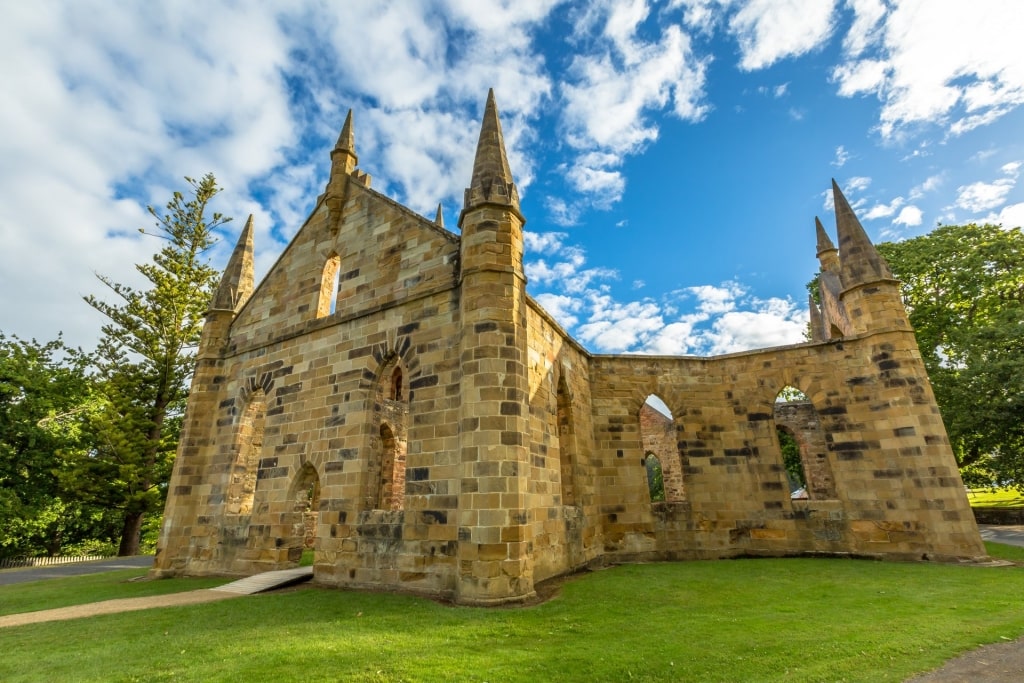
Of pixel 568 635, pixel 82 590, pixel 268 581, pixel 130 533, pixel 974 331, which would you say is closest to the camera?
pixel 568 635

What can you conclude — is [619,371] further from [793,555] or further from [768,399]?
[793,555]

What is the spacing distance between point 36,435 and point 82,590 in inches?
667

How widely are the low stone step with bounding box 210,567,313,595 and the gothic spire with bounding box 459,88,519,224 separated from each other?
829cm

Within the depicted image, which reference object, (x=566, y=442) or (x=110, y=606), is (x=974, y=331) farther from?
(x=110, y=606)

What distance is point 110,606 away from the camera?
856 centimetres

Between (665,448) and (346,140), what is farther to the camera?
(665,448)

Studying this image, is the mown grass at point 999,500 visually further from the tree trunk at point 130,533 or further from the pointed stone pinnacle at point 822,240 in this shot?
the tree trunk at point 130,533

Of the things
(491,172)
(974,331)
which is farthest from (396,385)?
(974,331)

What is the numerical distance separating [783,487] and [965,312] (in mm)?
16781

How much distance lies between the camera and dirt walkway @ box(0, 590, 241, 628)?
25.7 ft

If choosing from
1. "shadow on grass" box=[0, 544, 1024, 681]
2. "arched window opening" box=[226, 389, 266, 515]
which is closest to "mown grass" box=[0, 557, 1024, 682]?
"shadow on grass" box=[0, 544, 1024, 681]

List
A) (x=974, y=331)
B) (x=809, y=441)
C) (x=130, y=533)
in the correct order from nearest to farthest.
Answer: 1. (x=809, y=441)
2. (x=974, y=331)
3. (x=130, y=533)

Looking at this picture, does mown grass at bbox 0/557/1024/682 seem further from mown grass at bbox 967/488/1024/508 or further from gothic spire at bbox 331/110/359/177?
mown grass at bbox 967/488/1024/508

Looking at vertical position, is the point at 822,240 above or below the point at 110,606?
above
